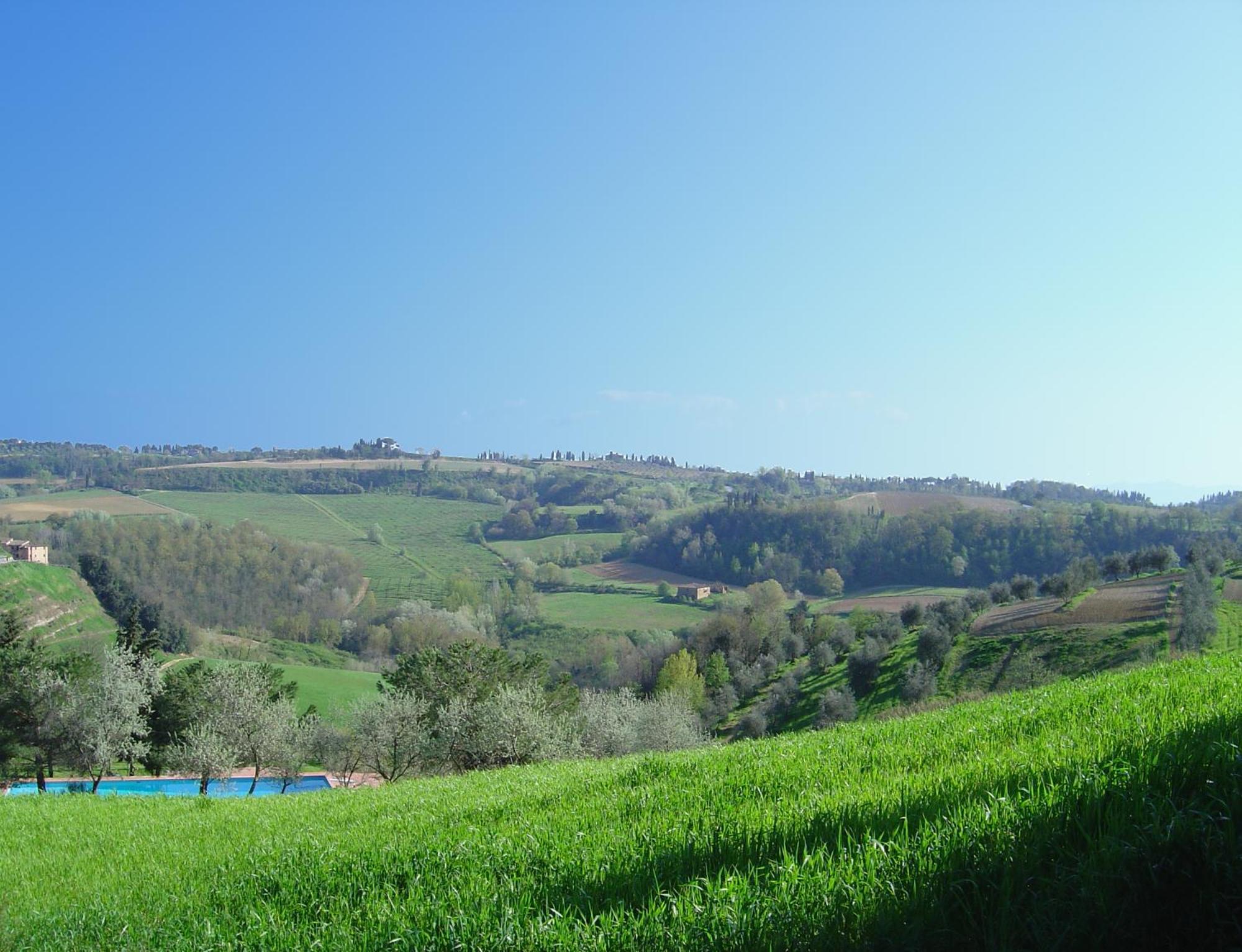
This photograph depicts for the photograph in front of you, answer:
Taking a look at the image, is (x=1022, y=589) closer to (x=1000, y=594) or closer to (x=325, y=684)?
(x=1000, y=594)

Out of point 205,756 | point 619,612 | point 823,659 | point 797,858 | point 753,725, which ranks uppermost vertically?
point 797,858

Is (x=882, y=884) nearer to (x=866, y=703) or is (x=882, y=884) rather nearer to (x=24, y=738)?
(x=24, y=738)

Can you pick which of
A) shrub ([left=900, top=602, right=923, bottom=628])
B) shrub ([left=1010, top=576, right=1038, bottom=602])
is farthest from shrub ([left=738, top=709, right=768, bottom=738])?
shrub ([left=1010, top=576, right=1038, bottom=602])

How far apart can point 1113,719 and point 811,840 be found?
3.95 meters

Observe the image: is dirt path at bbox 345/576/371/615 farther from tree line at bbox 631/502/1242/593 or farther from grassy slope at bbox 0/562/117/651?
tree line at bbox 631/502/1242/593

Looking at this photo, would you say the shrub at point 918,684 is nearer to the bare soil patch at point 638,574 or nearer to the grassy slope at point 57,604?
the grassy slope at point 57,604

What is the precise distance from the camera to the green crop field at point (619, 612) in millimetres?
141875

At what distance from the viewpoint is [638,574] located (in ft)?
607

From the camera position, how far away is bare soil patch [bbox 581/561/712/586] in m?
178

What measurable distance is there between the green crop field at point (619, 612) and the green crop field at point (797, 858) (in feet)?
426

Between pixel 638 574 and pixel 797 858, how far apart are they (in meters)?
182

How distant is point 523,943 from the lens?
3.96m

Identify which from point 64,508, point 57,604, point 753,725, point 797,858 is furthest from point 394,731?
point 64,508

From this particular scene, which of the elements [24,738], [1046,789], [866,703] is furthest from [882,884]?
[866,703]
